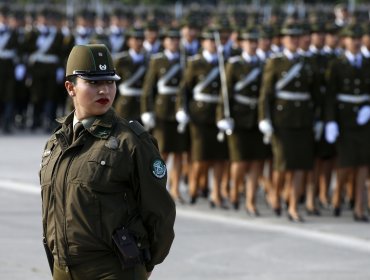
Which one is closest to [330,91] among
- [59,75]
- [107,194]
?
[107,194]

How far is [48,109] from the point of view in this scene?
22.3 meters

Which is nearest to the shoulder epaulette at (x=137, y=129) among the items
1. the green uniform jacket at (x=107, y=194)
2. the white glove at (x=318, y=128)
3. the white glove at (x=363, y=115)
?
the green uniform jacket at (x=107, y=194)

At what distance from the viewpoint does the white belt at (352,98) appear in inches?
515

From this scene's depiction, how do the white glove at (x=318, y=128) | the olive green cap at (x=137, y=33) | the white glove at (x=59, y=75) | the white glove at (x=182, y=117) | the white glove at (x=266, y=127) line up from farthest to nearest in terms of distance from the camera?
the white glove at (x=59, y=75) < the olive green cap at (x=137, y=33) < the white glove at (x=182, y=117) < the white glove at (x=318, y=128) < the white glove at (x=266, y=127)

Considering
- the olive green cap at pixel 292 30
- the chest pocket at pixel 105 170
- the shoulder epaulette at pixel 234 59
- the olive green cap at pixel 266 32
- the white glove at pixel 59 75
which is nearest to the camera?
the chest pocket at pixel 105 170

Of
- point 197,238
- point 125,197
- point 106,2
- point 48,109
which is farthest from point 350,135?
point 106,2

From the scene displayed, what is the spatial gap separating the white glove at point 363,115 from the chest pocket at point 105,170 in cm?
754

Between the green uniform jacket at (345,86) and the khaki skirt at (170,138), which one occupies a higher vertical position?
the green uniform jacket at (345,86)

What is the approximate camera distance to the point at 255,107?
13.5 metres

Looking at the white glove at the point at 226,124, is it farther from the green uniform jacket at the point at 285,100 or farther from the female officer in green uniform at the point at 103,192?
the female officer in green uniform at the point at 103,192

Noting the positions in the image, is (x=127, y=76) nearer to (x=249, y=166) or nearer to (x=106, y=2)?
(x=249, y=166)

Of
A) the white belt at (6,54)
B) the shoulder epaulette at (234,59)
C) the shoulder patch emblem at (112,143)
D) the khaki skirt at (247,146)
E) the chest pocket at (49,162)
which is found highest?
the shoulder patch emblem at (112,143)

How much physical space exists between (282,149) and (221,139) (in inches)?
36.9

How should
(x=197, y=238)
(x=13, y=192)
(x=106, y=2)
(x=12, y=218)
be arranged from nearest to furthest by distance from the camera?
(x=197, y=238)
(x=12, y=218)
(x=13, y=192)
(x=106, y=2)
